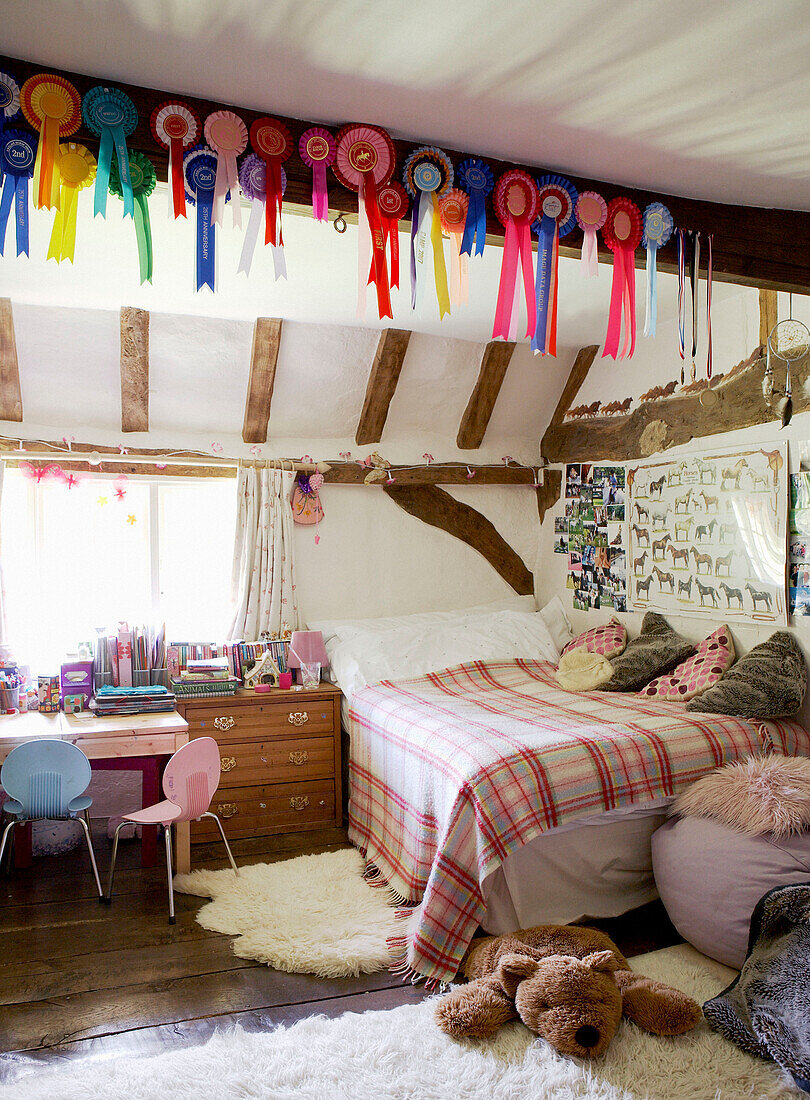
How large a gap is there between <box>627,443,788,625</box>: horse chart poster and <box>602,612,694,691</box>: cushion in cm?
14

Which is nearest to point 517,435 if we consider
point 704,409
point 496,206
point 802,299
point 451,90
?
point 704,409

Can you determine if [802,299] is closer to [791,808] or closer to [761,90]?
[761,90]

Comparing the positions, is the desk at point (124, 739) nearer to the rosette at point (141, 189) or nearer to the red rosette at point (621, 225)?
the rosette at point (141, 189)

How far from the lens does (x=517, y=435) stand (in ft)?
17.4

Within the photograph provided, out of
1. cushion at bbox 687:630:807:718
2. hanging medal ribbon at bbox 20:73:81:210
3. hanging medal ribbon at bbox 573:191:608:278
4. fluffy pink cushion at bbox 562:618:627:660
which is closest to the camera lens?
hanging medal ribbon at bbox 20:73:81:210

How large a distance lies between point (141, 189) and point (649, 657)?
10.4ft

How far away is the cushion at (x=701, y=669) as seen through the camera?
3.70m

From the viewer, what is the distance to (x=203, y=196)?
2027mm

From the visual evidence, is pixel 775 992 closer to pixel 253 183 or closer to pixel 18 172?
pixel 253 183

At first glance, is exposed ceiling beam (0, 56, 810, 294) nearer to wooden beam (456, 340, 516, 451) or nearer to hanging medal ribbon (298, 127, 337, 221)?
hanging medal ribbon (298, 127, 337, 221)

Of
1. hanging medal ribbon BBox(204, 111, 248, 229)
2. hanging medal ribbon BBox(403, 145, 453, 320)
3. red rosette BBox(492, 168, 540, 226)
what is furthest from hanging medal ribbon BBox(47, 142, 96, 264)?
red rosette BBox(492, 168, 540, 226)

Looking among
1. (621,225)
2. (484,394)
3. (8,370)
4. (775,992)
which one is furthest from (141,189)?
(484,394)

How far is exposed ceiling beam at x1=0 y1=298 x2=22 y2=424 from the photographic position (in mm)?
3768

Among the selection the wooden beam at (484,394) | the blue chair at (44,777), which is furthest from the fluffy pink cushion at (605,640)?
the blue chair at (44,777)
